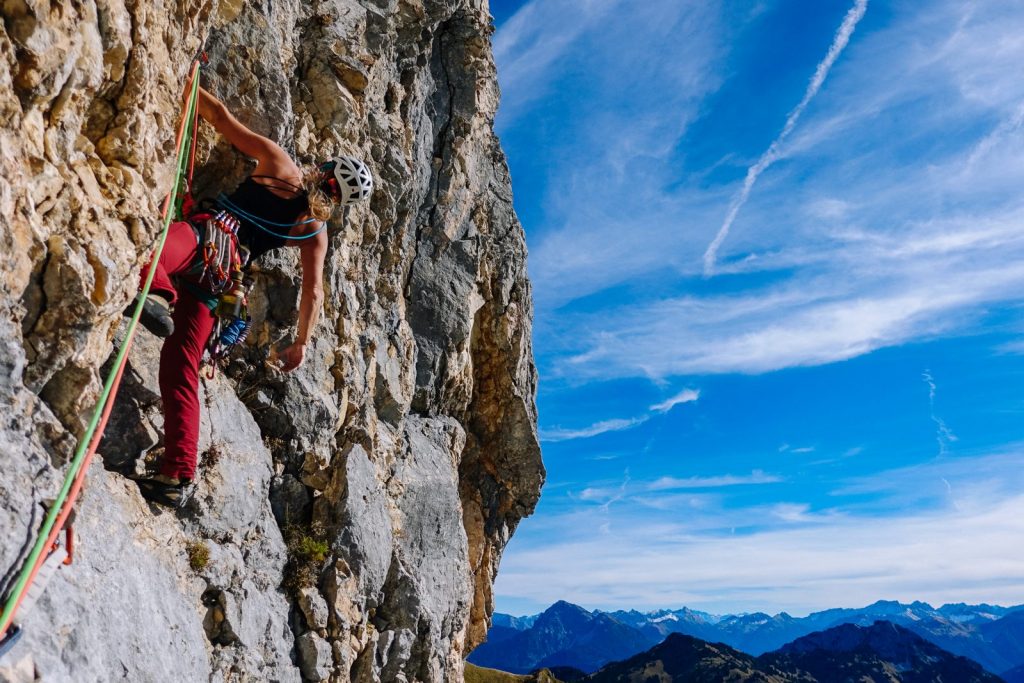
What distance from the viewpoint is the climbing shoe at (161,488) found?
7.27 meters

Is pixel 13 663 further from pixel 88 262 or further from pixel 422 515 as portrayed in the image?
pixel 422 515

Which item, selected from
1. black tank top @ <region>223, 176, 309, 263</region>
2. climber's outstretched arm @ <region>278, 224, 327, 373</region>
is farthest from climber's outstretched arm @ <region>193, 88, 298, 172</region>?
climber's outstretched arm @ <region>278, 224, 327, 373</region>

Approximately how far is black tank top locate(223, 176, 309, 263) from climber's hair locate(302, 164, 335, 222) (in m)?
0.07

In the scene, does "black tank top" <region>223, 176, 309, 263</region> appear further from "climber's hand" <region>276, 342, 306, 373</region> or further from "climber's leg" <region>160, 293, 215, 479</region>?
"climber's leg" <region>160, 293, 215, 479</region>

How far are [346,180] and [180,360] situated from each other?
2999mm

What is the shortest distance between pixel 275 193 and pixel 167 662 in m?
5.06

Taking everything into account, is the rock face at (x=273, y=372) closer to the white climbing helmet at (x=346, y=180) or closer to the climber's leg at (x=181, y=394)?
the climber's leg at (x=181, y=394)

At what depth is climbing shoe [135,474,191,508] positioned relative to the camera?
7270 millimetres

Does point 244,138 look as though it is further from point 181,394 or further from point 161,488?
point 161,488

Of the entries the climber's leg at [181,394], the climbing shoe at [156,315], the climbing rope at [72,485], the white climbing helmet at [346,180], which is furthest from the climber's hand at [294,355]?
the climbing rope at [72,485]

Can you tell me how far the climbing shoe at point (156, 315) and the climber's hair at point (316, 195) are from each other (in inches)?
90.6

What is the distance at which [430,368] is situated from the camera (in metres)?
15.9

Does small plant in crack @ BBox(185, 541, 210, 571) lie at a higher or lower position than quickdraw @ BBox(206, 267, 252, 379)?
lower

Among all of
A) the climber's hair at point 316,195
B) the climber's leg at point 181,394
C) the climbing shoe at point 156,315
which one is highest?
the climber's hair at point 316,195
